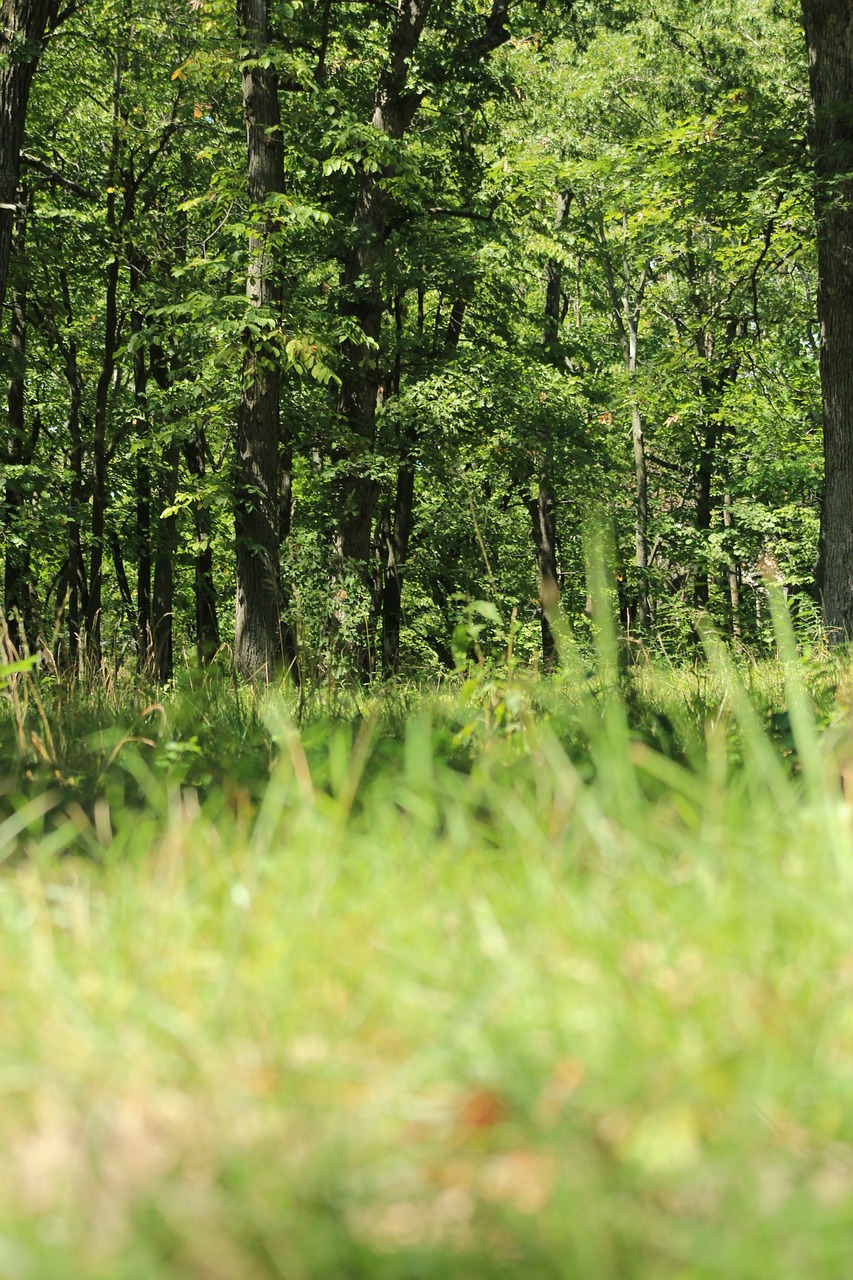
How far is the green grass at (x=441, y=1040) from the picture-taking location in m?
1.07

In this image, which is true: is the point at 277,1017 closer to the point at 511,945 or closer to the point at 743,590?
the point at 511,945

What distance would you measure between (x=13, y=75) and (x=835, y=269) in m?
7.52

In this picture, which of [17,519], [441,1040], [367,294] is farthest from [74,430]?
[441,1040]

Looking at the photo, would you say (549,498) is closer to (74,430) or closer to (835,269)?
(74,430)

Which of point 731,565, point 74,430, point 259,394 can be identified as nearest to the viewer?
point 259,394

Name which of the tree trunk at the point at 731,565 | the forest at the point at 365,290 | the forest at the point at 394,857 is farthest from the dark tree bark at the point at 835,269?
the tree trunk at the point at 731,565

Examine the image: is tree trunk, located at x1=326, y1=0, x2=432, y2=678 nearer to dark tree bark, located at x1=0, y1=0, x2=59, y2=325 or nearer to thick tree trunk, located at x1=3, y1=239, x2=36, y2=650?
thick tree trunk, located at x1=3, y1=239, x2=36, y2=650

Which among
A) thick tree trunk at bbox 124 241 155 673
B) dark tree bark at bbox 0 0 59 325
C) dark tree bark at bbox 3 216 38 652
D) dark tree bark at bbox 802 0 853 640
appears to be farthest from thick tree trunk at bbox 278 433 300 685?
dark tree bark at bbox 802 0 853 640

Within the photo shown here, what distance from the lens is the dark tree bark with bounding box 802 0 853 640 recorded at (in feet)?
30.8

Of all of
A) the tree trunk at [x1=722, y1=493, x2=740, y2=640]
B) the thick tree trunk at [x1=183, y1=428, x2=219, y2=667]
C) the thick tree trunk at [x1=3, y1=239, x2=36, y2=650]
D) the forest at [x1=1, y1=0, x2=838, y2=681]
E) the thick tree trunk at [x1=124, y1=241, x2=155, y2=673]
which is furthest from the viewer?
the tree trunk at [x1=722, y1=493, x2=740, y2=640]

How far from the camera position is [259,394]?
38.0ft

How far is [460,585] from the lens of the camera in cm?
Answer: 2159

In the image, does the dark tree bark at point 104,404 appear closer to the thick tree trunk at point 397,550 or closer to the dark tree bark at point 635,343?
the thick tree trunk at point 397,550

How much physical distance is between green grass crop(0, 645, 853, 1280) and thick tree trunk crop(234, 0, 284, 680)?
28.8ft
